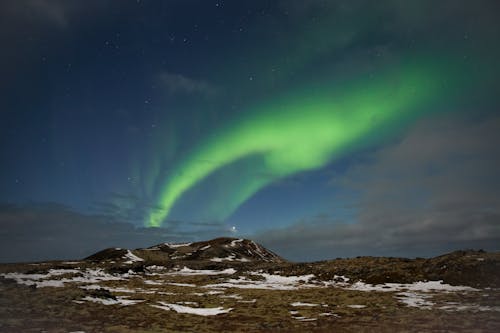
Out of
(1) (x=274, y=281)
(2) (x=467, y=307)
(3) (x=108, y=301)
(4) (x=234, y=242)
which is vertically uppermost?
(4) (x=234, y=242)

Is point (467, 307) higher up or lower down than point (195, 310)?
higher up

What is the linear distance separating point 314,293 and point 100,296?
14718mm

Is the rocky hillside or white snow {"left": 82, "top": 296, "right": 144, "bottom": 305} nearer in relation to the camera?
white snow {"left": 82, "top": 296, "right": 144, "bottom": 305}

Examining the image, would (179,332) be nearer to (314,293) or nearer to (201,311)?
(201,311)

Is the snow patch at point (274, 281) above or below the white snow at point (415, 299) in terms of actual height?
above

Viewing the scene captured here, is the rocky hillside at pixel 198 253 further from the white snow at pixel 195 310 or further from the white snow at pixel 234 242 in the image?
the white snow at pixel 195 310

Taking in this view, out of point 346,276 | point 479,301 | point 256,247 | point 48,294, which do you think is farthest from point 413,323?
point 256,247

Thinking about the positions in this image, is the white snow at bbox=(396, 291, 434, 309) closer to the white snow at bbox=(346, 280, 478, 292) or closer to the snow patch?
the white snow at bbox=(346, 280, 478, 292)

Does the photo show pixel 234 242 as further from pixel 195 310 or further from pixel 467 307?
pixel 467 307

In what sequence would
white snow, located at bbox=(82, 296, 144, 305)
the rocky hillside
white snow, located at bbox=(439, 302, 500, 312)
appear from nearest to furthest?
white snow, located at bbox=(439, 302, 500, 312) < white snow, located at bbox=(82, 296, 144, 305) < the rocky hillside

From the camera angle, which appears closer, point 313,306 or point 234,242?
point 313,306

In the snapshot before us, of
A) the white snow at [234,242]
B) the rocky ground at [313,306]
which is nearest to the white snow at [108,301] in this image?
the rocky ground at [313,306]

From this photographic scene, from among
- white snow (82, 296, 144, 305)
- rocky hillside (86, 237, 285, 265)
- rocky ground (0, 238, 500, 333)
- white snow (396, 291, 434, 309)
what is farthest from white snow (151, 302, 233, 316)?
rocky hillside (86, 237, 285, 265)

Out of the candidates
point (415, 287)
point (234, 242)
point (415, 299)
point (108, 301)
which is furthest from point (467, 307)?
point (234, 242)
